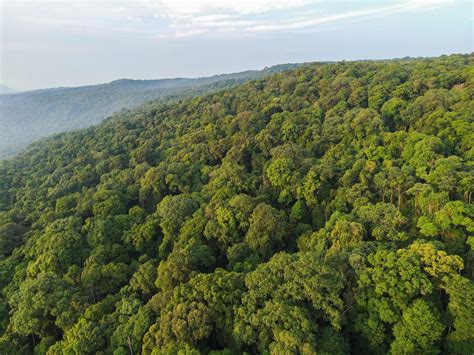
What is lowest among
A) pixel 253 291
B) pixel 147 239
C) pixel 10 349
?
pixel 10 349

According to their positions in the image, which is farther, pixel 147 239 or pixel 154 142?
pixel 154 142

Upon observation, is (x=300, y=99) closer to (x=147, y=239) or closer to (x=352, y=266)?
(x=147, y=239)

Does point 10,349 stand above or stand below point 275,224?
below

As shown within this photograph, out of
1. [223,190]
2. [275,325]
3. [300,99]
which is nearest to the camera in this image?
[275,325]

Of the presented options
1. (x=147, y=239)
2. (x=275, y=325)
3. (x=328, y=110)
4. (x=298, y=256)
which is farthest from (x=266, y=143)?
(x=275, y=325)

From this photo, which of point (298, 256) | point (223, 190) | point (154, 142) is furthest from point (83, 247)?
point (154, 142)

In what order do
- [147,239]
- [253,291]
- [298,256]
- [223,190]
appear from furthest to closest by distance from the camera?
1. [223,190]
2. [147,239]
3. [298,256]
4. [253,291]

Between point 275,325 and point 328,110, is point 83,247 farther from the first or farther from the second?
point 328,110
